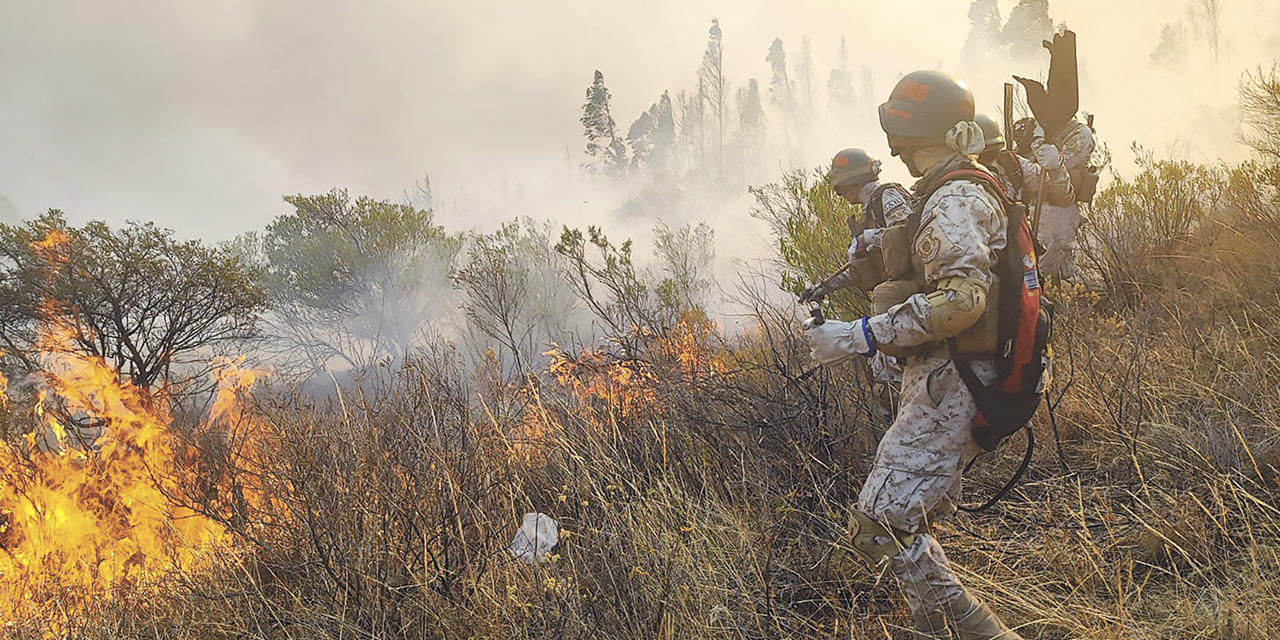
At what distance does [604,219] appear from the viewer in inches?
1853

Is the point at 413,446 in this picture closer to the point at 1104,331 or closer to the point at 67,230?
the point at 1104,331

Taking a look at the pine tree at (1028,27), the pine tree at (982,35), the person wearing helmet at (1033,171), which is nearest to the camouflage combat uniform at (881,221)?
the person wearing helmet at (1033,171)

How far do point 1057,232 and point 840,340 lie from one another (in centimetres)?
377

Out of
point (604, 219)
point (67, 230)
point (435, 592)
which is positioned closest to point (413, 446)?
point (435, 592)

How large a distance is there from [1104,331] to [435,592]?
194 inches

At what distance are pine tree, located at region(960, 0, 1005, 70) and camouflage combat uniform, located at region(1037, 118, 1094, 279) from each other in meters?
40.2

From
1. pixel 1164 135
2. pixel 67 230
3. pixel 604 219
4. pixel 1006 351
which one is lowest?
pixel 1006 351

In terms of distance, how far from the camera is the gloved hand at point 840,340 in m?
1.89

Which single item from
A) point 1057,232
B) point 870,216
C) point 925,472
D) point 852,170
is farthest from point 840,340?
point 1057,232

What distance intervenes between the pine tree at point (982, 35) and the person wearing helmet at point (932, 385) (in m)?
43.7

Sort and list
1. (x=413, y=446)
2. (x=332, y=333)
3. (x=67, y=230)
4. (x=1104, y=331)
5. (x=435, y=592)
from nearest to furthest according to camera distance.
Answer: (x=435, y=592) < (x=413, y=446) < (x=1104, y=331) < (x=67, y=230) < (x=332, y=333)

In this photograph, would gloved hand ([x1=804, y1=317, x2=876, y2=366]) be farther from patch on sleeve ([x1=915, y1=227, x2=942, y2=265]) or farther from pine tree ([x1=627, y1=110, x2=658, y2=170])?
pine tree ([x1=627, y1=110, x2=658, y2=170])

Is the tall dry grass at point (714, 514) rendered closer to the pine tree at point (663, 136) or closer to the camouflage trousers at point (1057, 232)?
the camouflage trousers at point (1057, 232)

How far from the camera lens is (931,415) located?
76.2 inches
